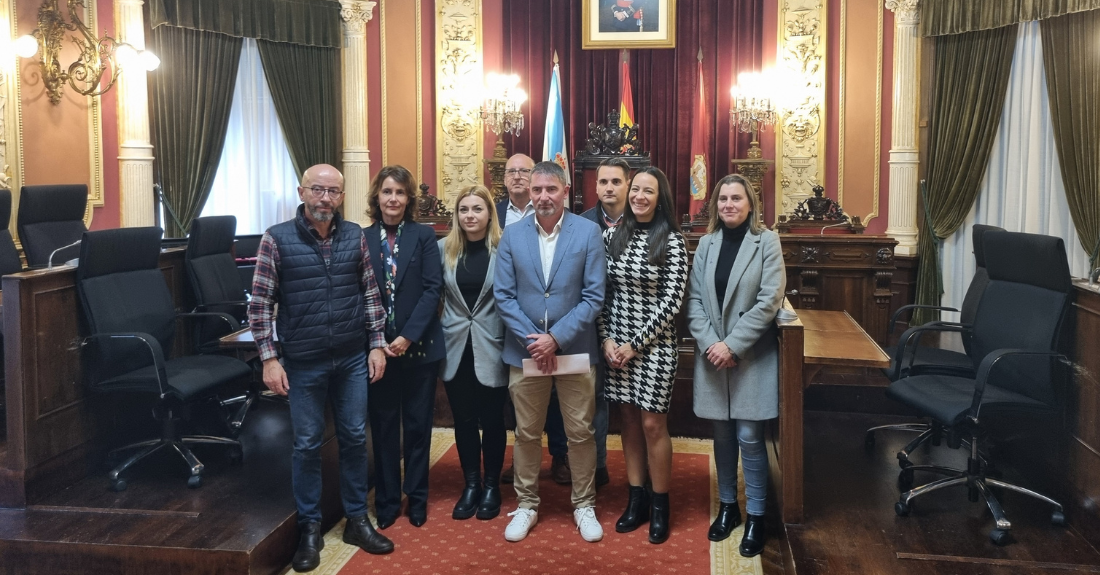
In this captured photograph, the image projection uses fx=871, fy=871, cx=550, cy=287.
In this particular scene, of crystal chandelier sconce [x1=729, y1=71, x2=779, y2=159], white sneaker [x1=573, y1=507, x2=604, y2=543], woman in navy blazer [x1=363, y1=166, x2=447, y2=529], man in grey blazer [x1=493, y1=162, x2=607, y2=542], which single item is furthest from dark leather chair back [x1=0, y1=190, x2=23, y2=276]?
crystal chandelier sconce [x1=729, y1=71, x2=779, y2=159]

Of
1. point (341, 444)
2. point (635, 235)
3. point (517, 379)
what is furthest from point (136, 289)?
point (635, 235)

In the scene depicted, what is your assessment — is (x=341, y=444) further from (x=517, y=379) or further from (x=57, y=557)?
(x=57, y=557)

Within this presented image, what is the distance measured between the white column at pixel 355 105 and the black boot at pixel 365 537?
4910 mm

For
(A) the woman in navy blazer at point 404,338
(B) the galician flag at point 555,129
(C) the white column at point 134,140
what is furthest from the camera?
(B) the galician flag at point 555,129

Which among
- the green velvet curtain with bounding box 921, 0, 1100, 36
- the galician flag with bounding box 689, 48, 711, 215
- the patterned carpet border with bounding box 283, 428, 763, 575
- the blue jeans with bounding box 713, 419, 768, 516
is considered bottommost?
the patterned carpet border with bounding box 283, 428, 763, 575

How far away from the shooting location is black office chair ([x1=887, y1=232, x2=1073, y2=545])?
3221mm

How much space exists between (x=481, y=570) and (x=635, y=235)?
1.32m

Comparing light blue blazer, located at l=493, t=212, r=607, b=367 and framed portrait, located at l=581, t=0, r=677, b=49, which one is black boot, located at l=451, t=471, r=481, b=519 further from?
framed portrait, located at l=581, t=0, r=677, b=49

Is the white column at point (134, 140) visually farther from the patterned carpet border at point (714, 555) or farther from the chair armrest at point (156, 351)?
the patterned carpet border at point (714, 555)

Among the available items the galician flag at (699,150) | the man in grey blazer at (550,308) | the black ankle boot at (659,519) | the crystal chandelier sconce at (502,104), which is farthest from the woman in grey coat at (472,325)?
the galician flag at (699,150)

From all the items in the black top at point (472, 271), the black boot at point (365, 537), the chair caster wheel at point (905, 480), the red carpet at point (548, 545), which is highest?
the black top at point (472, 271)

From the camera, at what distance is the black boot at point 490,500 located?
3.51m

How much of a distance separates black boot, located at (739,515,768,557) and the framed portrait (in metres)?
5.60

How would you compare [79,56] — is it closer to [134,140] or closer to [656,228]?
[134,140]
